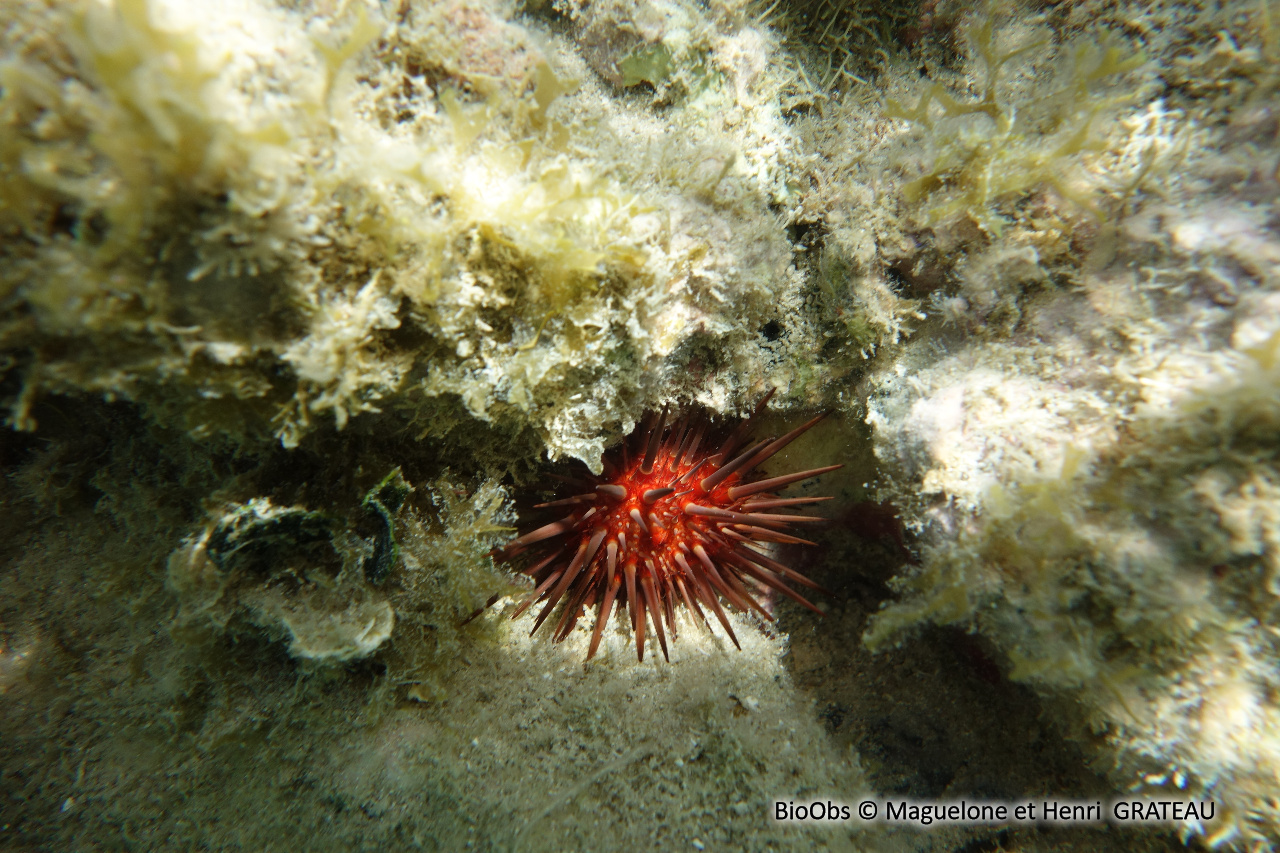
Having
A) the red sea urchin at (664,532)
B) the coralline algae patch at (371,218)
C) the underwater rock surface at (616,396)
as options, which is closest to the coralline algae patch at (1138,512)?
the underwater rock surface at (616,396)

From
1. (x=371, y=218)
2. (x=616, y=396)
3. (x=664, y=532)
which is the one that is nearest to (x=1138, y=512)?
(x=664, y=532)

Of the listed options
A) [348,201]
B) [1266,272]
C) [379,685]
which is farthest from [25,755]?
[1266,272]

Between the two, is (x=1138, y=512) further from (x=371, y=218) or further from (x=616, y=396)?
(x=371, y=218)

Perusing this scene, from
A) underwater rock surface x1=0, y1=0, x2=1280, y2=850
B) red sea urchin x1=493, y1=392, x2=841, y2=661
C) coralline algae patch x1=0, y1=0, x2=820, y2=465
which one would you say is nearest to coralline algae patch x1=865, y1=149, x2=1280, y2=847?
underwater rock surface x1=0, y1=0, x2=1280, y2=850

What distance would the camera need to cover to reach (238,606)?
2293 millimetres

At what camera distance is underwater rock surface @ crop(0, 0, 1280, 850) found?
1.65m

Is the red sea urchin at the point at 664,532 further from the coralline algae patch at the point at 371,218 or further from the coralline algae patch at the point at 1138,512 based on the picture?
the coralline algae patch at the point at 1138,512

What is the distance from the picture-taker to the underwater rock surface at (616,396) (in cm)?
165

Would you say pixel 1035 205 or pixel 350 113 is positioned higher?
pixel 1035 205

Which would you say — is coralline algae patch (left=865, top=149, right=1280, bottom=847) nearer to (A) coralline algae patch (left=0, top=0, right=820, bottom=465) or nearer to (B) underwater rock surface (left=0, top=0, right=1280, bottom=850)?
(B) underwater rock surface (left=0, top=0, right=1280, bottom=850)

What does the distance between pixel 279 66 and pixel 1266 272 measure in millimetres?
3058

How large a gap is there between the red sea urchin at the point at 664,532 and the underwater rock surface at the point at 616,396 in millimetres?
186

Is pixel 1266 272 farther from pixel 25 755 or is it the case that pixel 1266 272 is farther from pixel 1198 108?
pixel 25 755

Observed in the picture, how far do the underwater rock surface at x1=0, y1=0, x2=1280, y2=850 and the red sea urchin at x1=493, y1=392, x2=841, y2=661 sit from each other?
186 mm
